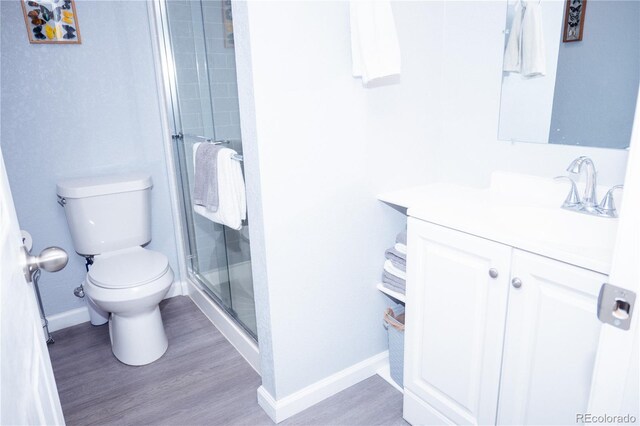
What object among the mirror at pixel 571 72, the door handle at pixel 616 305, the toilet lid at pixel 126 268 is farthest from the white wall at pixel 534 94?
the toilet lid at pixel 126 268

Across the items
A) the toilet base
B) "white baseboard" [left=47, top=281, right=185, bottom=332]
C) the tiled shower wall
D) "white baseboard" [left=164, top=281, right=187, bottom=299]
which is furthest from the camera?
"white baseboard" [left=164, top=281, right=187, bottom=299]

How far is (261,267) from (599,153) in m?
1.20

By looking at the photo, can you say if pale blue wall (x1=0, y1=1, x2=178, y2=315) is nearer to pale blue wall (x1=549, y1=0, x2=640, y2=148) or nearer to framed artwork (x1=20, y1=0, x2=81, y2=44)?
framed artwork (x1=20, y1=0, x2=81, y2=44)

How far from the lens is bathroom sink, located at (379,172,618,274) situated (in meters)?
1.10

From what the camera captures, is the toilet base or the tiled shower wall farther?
the toilet base

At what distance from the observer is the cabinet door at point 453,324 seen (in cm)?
129

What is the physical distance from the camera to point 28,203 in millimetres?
2191

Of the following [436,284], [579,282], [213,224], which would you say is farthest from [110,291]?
[579,282]

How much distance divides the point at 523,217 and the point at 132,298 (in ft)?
5.40

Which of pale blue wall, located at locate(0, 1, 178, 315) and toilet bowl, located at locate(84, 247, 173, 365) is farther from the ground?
pale blue wall, located at locate(0, 1, 178, 315)

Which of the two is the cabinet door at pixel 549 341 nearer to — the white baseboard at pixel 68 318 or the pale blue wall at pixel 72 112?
the pale blue wall at pixel 72 112

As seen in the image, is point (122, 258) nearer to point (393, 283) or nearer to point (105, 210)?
point (105, 210)

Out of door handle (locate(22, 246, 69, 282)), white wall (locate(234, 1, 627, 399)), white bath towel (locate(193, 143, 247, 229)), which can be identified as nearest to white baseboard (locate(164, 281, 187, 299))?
white bath towel (locate(193, 143, 247, 229))

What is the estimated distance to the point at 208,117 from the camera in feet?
6.97
